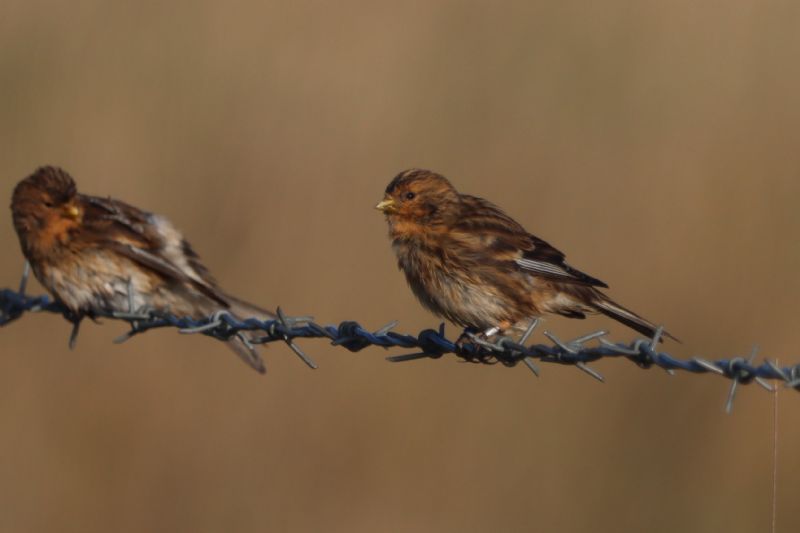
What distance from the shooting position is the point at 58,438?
9.40 m

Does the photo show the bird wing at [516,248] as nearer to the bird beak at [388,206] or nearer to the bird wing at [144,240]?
the bird beak at [388,206]

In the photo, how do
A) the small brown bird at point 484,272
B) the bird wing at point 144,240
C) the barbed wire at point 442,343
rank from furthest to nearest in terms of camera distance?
the bird wing at point 144,240, the small brown bird at point 484,272, the barbed wire at point 442,343

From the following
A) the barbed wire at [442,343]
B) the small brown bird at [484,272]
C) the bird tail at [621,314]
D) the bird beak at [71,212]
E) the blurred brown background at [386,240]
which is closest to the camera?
the barbed wire at [442,343]

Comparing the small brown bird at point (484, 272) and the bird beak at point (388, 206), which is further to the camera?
the bird beak at point (388, 206)

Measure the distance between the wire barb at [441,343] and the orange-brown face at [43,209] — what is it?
435 mm

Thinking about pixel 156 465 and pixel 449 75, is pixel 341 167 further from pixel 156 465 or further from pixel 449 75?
pixel 156 465

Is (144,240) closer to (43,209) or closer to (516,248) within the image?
(43,209)

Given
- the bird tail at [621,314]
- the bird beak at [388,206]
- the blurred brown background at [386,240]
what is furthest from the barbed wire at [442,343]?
the blurred brown background at [386,240]

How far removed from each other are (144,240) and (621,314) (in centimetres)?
294

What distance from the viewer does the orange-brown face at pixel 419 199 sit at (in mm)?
7398

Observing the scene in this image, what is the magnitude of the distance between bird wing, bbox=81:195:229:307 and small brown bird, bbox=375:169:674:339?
47.6 inches

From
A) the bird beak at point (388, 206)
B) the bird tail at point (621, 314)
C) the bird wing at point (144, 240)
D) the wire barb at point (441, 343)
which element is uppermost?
the bird beak at point (388, 206)

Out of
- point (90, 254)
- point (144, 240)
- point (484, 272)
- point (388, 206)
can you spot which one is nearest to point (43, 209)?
point (90, 254)

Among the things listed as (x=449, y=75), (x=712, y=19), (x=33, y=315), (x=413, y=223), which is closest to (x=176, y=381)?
(x=33, y=315)
